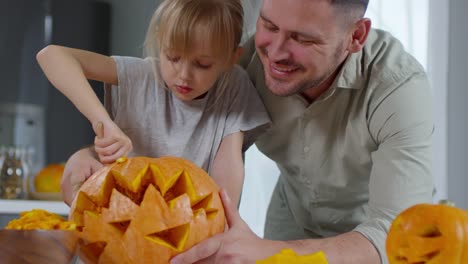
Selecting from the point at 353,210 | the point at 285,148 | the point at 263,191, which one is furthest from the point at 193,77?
the point at 263,191

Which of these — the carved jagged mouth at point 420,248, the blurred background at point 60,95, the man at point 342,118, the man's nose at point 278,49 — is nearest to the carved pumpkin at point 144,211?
the man at point 342,118

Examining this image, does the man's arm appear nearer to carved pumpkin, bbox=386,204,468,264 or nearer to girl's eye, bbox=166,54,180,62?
carved pumpkin, bbox=386,204,468,264

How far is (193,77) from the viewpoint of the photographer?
1.23 m

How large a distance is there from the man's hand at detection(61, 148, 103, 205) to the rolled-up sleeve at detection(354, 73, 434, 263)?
0.51 m

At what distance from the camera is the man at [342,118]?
124 cm

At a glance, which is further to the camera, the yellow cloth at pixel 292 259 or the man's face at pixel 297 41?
the man's face at pixel 297 41

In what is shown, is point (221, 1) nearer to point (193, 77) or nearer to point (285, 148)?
point (193, 77)

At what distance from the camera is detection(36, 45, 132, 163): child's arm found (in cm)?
98

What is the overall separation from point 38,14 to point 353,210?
194 cm

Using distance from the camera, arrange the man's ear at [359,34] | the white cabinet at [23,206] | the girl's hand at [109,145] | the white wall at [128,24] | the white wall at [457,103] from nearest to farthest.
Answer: the girl's hand at [109,145] → the man's ear at [359,34] → the white cabinet at [23,206] → the white wall at [457,103] → the white wall at [128,24]

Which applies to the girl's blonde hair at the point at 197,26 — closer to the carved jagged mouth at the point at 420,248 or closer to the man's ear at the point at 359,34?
the man's ear at the point at 359,34

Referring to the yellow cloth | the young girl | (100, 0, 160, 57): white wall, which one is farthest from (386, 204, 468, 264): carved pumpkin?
(100, 0, 160, 57): white wall

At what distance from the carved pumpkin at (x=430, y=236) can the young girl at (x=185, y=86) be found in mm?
525

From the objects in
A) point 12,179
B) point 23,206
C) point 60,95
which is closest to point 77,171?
point 23,206
